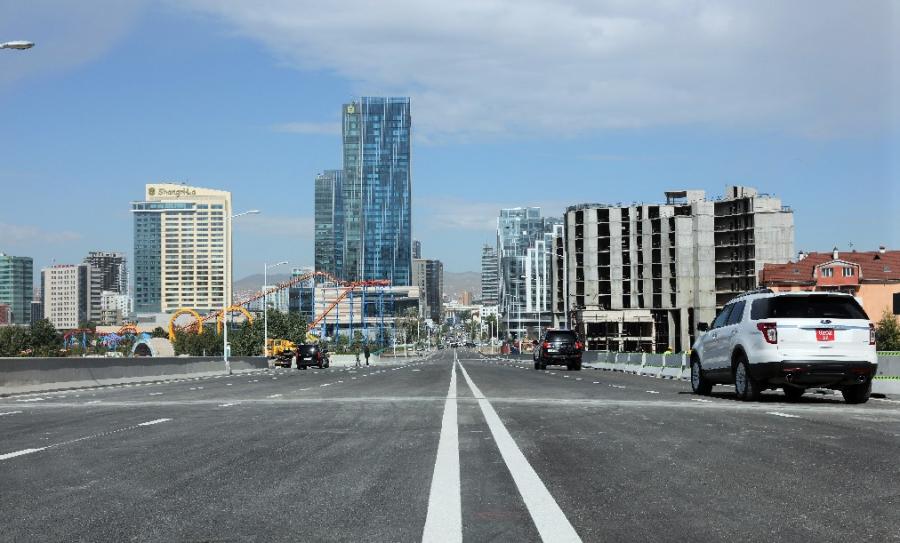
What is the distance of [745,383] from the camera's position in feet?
71.3

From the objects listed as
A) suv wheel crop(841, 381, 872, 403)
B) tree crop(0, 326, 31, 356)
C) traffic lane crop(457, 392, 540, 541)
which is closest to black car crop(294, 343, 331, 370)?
suv wheel crop(841, 381, 872, 403)

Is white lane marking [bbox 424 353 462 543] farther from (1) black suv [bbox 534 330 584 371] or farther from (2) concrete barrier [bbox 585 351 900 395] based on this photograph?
(1) black suv [bbox 534 330 584 371]

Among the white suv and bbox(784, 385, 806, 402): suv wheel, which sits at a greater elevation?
the white suv

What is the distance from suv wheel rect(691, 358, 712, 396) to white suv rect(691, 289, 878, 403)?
345 cm

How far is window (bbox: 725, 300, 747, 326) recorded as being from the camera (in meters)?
22.2

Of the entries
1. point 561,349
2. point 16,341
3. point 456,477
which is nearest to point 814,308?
point 456,477

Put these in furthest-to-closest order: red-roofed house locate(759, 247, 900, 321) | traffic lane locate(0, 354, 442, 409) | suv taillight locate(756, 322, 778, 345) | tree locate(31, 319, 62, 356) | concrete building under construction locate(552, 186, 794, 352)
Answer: tree locate(31, 319, 62, 356)
concrete building under construction locate(552, 186, 794, 352)
red-roofed house locate(759, 247, 900, 321)
traffic lane locate(0, 354, 442, 409)
suv taillight locate(756, 322, 778, 345)

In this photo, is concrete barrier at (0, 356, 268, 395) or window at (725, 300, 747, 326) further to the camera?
concrete barrier at (0, 356, 268, 395)

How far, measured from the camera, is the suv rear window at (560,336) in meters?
55.7

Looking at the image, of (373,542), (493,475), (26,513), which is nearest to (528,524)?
(373,542)

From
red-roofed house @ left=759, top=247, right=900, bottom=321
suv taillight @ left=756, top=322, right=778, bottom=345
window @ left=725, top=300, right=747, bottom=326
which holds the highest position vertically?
red-roofed house @ left=759, top=247, right=900, bottom=321

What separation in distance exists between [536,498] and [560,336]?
4767 cm

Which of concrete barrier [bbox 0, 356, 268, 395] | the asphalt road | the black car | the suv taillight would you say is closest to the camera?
the asphalt road

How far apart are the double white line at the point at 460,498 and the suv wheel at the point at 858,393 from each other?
9.90m
